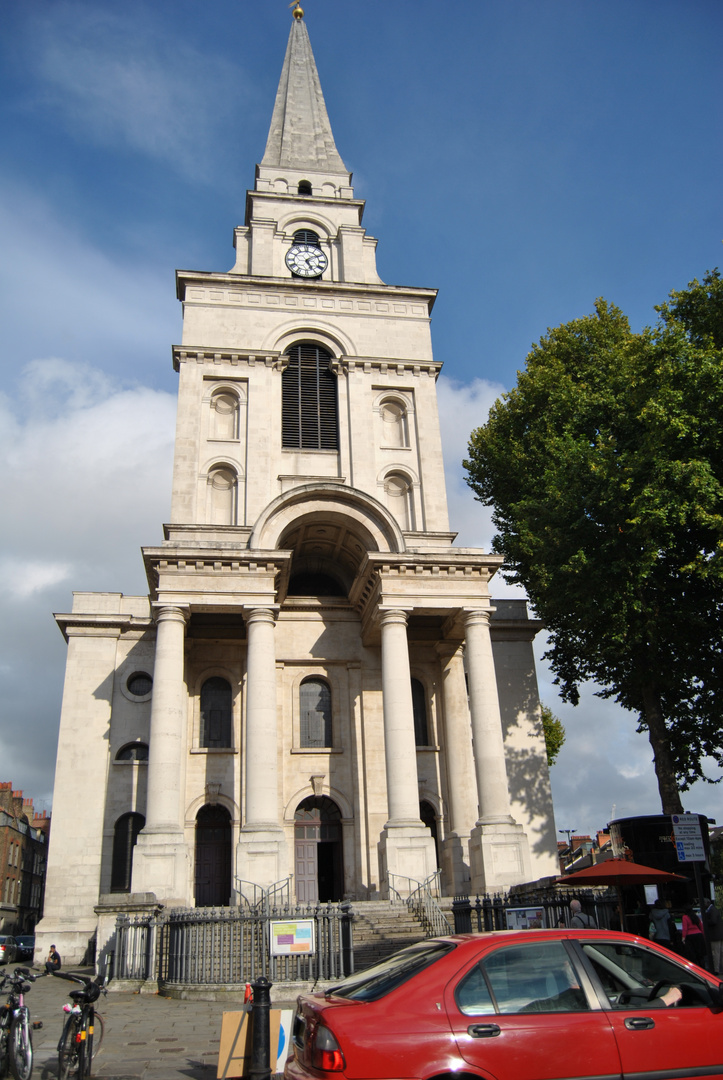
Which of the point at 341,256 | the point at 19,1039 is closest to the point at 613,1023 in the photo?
the point at 19,1039

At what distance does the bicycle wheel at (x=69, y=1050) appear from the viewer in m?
8.46

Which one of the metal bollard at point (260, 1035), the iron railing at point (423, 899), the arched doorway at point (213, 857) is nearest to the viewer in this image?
the metal bollard at point (260, 1035)

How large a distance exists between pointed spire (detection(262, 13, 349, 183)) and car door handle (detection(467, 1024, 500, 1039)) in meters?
38.0

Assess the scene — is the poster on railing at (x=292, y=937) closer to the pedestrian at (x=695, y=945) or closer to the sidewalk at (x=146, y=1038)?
the sidewalk at (x=146, y=1038)

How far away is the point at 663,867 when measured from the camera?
67.5 feet

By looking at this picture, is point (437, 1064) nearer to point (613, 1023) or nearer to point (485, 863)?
point (613, 1023)

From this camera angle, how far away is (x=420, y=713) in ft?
92.4

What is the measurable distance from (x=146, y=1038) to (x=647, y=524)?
668 inches

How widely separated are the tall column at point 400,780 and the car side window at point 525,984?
1581cm

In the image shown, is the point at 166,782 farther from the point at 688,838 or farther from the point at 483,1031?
the point at 483,1031

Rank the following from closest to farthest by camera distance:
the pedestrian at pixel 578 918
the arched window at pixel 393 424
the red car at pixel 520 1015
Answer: the red car at pixel 520 1015, the pedestrian at pixel 578 918, the arched window at pixel 393 424

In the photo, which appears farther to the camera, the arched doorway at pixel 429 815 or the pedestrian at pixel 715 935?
the arched doorway at pixel 429 815

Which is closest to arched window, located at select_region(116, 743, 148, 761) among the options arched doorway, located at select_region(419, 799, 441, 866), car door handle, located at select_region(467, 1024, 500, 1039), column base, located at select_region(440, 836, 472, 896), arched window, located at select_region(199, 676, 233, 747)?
arched window, located at select_region(199, 676, 233, 747)

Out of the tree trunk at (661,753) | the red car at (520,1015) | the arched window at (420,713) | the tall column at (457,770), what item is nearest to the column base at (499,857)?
the tall column at (457,770)
